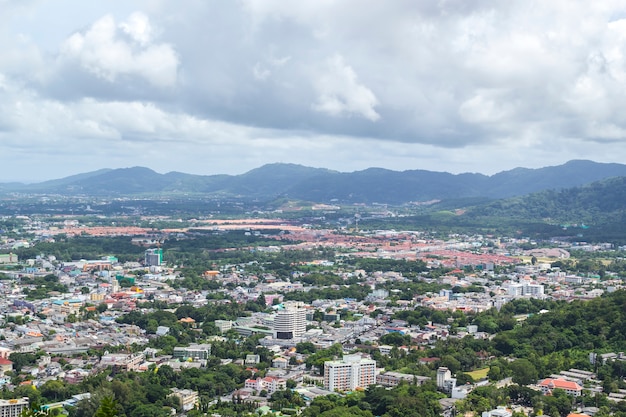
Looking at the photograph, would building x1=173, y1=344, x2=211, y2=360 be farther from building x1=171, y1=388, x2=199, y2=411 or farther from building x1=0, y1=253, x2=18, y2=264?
building x1=0, y1=253, x2=18, y2=264

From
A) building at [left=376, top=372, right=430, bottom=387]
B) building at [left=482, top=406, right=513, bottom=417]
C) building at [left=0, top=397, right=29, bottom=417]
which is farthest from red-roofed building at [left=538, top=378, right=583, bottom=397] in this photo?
building at [left=0, top=397, right=29, bottom=417]

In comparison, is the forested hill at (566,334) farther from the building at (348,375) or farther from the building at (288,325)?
the building at (288,325)

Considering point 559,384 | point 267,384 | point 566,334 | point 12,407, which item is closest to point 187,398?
point 267,384

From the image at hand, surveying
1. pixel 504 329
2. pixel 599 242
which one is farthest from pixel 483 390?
pixel 599 242

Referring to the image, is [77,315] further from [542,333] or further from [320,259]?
[320,259]

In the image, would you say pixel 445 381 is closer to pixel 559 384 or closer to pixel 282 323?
pixel 559 384

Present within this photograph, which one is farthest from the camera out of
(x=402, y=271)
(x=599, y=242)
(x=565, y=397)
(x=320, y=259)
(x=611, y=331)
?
(x=599, y=242)

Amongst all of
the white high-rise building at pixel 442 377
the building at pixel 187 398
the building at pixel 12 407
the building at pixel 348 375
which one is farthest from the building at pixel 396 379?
the building at pixel 12 407
